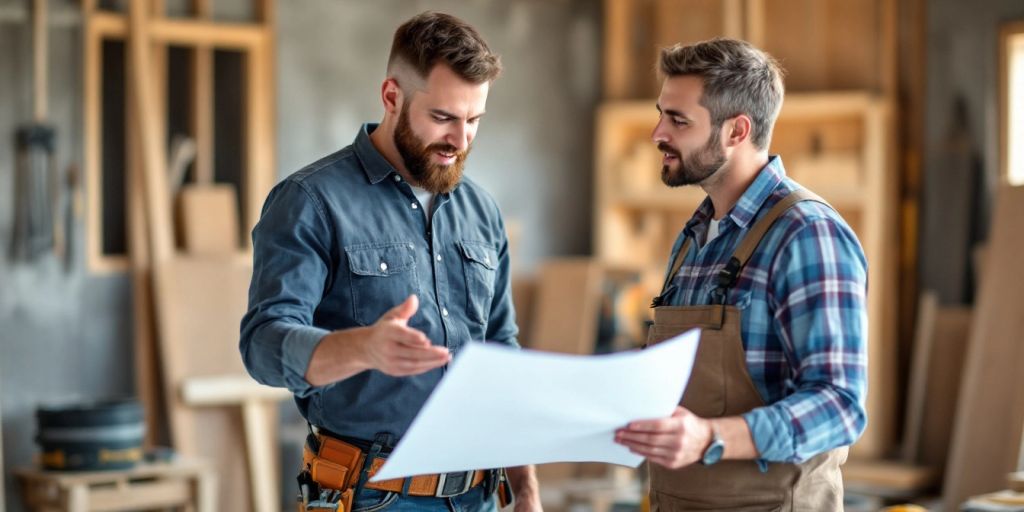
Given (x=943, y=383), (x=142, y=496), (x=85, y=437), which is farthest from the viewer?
(x=943, y=383)

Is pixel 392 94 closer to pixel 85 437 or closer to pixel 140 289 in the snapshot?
pixel 85 437

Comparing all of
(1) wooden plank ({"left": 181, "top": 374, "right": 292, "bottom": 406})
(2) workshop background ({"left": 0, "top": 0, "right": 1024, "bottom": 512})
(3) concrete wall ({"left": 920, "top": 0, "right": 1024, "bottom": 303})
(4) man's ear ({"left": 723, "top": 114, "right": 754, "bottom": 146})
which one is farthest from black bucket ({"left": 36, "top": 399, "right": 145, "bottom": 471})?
(3) concrete wall ({"left": 920, "top": 0, "right": 1024, "bottom": 303})

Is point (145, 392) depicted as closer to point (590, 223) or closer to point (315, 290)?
point (590, 223)

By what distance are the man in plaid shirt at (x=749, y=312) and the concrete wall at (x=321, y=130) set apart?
3.76 metres

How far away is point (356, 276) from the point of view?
2285 mm

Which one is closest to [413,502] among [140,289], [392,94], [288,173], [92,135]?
[392,94]

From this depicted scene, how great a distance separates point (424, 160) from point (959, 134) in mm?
4237

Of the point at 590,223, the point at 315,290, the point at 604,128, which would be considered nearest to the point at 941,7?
the point at 604,128

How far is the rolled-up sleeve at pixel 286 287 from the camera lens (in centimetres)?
203

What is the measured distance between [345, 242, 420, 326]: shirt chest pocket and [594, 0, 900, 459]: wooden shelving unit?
3962 mm

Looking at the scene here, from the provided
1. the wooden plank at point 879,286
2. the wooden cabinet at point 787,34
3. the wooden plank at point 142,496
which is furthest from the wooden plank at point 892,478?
the wooden plank at point 142,496

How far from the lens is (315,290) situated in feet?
7.16

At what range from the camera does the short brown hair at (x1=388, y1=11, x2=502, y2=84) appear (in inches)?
90.4

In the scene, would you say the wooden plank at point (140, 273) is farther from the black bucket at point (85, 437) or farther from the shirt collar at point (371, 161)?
the shirt collar at point (371, 161)
